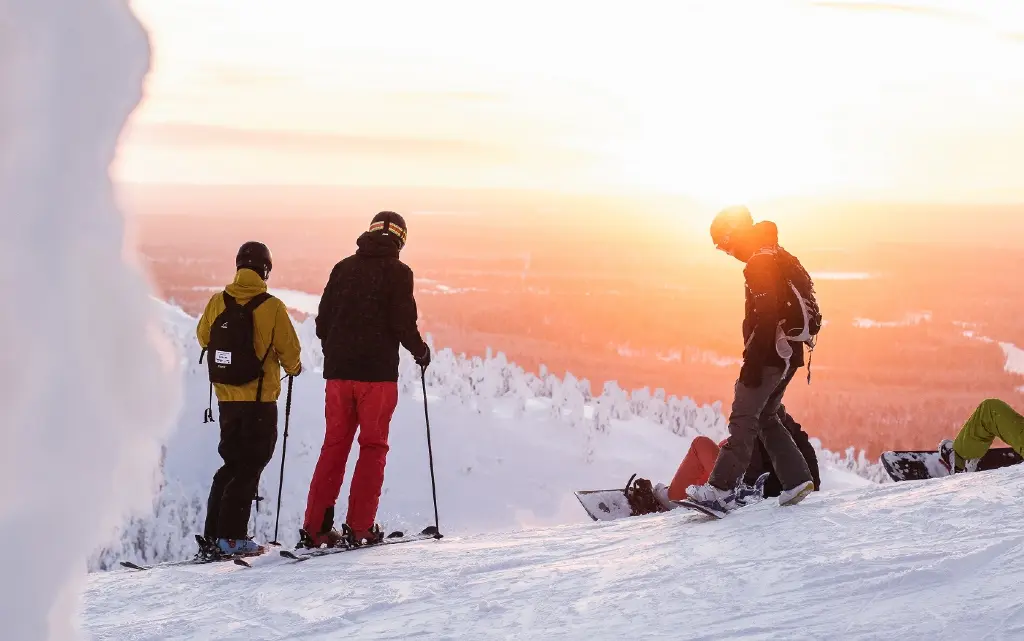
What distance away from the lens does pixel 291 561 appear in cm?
620

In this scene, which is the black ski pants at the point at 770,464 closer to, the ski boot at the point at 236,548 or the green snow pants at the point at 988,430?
the green snow pants at the point at 988,430

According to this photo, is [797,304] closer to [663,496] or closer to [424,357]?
[424,357]

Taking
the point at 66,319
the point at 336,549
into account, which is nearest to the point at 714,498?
the point at 336,549

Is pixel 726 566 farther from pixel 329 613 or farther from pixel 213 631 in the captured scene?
pixel 213 631

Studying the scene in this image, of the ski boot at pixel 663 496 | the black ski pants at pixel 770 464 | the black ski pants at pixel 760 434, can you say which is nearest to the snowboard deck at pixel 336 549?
the black ski pants at pixel 760 434

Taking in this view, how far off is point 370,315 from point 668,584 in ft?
7.94

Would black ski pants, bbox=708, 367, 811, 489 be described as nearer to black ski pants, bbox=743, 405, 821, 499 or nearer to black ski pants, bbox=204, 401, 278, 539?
black ski pants, bbox=743, 405, 821, 499

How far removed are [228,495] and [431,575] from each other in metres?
1.64

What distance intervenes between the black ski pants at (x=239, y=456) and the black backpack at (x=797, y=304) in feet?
10.6

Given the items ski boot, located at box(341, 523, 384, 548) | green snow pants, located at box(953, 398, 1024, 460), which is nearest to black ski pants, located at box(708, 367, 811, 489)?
ski boot, located at box(341, 523, 384, 548)

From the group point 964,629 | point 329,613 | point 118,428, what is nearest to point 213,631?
point 329,613

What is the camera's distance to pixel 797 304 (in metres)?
6.26

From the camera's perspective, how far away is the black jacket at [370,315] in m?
6.28

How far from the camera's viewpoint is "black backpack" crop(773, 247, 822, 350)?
6250mm
